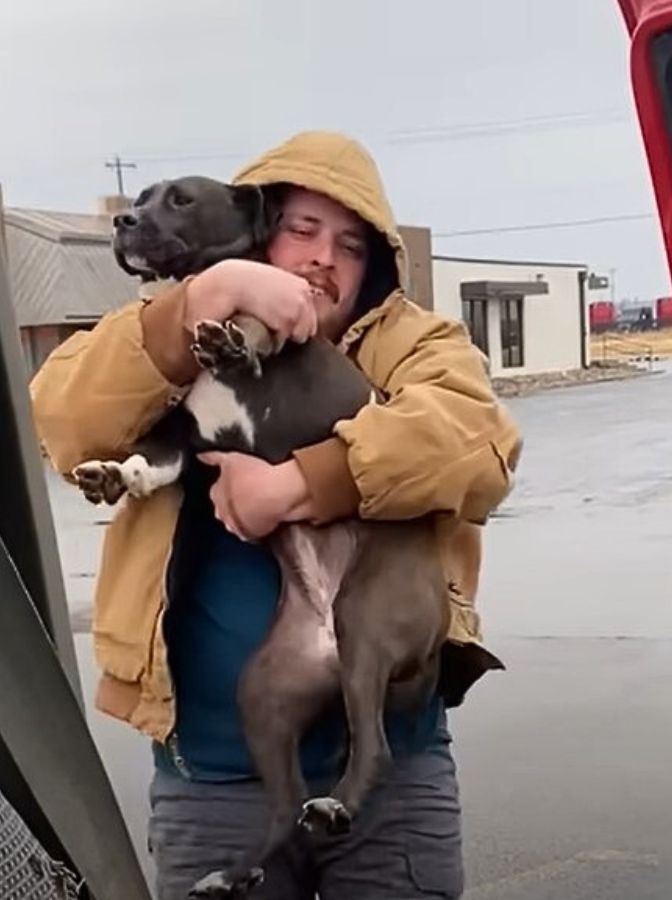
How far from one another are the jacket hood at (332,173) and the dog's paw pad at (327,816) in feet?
2.30

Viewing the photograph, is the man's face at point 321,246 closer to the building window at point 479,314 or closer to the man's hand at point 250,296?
the man's hand at point 250,296

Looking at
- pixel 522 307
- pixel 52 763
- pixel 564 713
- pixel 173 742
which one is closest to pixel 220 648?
pixel 173 742

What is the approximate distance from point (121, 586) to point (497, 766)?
373cm

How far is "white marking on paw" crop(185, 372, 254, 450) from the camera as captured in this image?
1.97m

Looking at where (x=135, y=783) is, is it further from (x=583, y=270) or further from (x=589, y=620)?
(x=583, y=270)

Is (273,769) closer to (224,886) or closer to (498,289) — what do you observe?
(224,886)

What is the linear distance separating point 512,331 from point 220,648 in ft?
124

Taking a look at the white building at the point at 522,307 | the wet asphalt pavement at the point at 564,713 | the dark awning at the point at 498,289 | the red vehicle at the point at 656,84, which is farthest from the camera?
the dark awning at the point at 498,289

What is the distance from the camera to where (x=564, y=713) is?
6.13m

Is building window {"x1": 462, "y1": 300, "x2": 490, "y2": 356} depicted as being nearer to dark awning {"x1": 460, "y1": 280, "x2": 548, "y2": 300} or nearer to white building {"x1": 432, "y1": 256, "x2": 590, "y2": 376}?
white building {"x1": 432, "y1": 256, "x2": 590, "y2": 376}

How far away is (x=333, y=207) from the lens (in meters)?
2.04

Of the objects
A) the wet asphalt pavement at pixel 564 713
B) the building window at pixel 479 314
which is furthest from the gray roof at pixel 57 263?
the wet asphalt pavement at pixel 564 713

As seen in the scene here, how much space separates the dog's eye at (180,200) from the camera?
6.48ft

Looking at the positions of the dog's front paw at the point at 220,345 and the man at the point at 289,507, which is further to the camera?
the man at the point at 289,507
